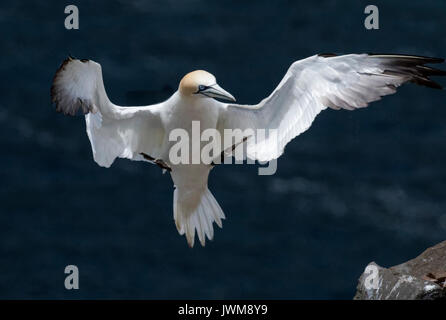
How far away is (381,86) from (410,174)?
230 inches

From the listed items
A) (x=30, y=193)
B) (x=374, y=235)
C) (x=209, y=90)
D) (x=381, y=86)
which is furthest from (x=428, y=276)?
(x=30, y=193)

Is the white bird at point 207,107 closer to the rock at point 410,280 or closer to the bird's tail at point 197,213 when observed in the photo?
the bird's tail at point 197,213

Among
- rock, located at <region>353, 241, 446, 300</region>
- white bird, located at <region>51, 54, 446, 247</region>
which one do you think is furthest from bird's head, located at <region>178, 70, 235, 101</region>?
rock, located at <region>353, 241, 446, 300</region>

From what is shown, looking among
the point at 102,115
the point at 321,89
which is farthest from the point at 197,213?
the point at 321,89

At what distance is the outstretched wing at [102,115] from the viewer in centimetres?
866

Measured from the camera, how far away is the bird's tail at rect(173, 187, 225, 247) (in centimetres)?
969

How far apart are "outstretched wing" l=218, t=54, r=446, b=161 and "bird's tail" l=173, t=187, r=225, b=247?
2.15 ft

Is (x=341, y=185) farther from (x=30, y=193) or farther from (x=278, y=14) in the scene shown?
(x=30, y=193)

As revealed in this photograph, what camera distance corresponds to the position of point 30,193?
14.8 m

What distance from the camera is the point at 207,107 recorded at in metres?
9.19

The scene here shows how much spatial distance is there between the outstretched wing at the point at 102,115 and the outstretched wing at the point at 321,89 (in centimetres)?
62

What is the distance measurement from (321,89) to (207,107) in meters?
0.88

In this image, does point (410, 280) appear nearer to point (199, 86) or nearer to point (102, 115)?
point (199, 86)

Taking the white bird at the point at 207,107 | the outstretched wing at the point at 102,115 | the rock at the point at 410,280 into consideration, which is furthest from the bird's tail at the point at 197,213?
the rock at the point at 410,280
